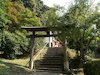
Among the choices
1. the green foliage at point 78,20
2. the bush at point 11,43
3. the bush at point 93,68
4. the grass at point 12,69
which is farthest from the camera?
the bush at point 11,43

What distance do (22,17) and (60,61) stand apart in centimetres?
962

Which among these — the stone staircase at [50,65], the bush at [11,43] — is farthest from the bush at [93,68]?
the bush at [11,43]

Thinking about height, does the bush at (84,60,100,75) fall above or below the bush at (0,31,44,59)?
below

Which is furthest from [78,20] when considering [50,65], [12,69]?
[12,69]

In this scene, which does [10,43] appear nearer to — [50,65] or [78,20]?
[50,65]

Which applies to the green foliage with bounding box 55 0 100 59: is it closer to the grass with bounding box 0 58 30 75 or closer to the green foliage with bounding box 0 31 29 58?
the grass with bounding box 0 58 30 75

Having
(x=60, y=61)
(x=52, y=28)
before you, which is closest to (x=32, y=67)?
(x=60, y=61)

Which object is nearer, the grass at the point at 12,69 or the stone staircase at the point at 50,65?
the grass at the point at 12,69

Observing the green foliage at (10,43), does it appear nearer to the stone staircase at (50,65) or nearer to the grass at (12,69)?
the grass at (12,69)

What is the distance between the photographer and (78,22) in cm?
615

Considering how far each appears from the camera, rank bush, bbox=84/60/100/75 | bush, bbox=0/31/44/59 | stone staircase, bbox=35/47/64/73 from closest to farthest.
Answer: bush, bbox=84/60/100/75 → stone staircase, bbox=35/47/64/73 → bush, bbox=0/31/44/59

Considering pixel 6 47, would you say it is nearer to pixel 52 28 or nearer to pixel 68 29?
pixel 52 28

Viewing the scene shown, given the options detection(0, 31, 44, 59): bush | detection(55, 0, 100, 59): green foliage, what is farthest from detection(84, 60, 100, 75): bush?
detection(0, 31, 44, 59): bush

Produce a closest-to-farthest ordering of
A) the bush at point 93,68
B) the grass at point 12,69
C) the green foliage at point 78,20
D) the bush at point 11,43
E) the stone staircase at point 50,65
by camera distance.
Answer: the bush at point 93,68 → the green foliage at point 78,20 → the grass at point 12,69 → the stone staircase at point 50,65 → the bush at point 11,43
